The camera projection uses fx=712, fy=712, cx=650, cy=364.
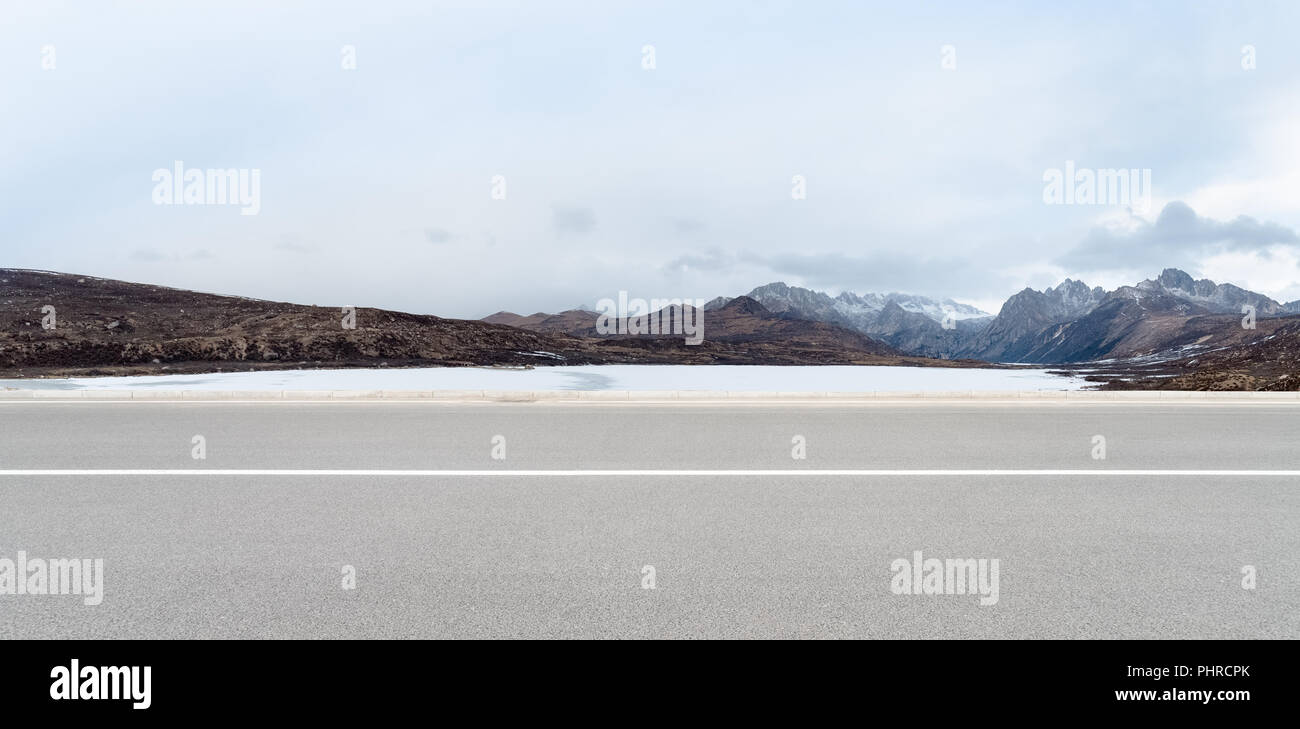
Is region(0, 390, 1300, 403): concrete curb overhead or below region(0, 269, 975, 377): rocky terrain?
below

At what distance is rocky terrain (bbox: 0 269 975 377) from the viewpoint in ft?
140

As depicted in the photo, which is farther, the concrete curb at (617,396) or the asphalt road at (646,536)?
the concrete curb at (617,396)

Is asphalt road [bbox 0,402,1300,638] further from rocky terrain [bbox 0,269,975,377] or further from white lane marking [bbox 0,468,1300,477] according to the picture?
rocky terrain [bbox 0,269,975,377]

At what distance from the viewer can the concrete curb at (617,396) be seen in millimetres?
16578

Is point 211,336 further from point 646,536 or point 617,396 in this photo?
point 646,536

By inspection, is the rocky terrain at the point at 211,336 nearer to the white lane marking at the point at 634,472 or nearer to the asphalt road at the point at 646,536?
the white lane marking at the point at 634,472

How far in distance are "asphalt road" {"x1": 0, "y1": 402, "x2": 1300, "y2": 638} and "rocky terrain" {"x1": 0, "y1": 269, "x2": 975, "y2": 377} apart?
3130cm

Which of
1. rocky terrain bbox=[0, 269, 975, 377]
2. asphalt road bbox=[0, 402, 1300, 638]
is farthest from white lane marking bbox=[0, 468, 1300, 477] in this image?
rocky terrain bbox=[0, 269, 975, 377]

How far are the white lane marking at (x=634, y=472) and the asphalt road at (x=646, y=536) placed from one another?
0.35 feet

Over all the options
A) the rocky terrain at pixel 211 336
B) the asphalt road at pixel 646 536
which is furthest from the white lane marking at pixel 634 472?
the rocky terrain at pixel 211 336

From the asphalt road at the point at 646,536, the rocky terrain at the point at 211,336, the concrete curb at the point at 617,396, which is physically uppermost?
the rocky terrain at the point at 211,336
